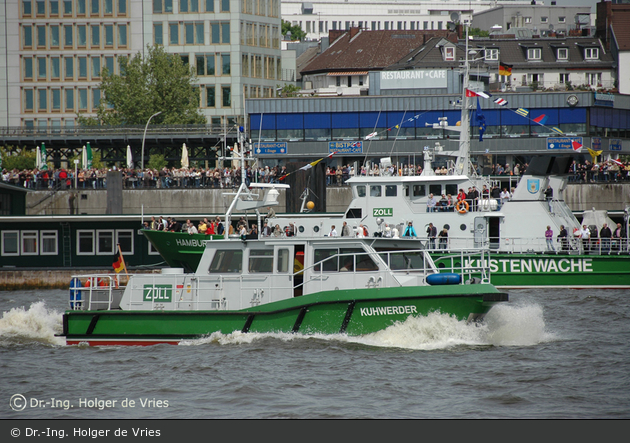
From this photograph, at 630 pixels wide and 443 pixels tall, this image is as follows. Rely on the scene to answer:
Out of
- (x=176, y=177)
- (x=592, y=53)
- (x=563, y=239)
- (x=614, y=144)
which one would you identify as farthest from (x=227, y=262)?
(x=592, y=53)

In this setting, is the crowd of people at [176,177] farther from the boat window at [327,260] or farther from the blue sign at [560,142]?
the boat window at [327,260]

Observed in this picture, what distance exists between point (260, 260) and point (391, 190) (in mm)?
13301

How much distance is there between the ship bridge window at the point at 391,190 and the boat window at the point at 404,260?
12.6 meters

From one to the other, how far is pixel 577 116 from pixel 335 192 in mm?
16771

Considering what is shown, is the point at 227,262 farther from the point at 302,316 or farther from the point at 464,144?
the point at 464,144

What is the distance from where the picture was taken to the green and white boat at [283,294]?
17.9 metres

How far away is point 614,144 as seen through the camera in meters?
54.6

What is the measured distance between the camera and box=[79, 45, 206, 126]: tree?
63312mm

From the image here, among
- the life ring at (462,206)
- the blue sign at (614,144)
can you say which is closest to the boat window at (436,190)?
the life ring at (462,206)

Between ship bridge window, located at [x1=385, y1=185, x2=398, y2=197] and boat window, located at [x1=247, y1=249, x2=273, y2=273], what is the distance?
13.1 meters

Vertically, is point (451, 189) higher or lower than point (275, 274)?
higher

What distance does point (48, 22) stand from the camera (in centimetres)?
7069

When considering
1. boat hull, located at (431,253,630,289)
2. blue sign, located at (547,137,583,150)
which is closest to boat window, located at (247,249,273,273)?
boat hull, located at (431,253,630,289)

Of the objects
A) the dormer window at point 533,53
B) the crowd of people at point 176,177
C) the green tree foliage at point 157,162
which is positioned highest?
the dormer window at point 533,53
